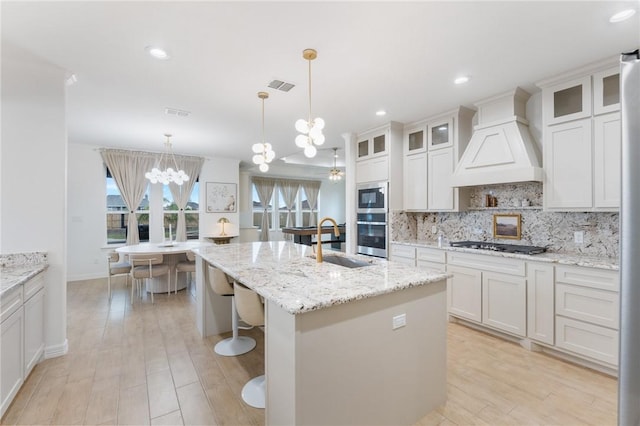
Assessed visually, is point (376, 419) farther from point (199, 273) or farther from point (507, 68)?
point (507, 68)

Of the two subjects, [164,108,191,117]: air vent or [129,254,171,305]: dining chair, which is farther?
[129,254,171,305]: dining chair

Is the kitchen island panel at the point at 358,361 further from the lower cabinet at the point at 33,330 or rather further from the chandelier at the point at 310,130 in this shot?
the lower cabinet at the point at 33,330

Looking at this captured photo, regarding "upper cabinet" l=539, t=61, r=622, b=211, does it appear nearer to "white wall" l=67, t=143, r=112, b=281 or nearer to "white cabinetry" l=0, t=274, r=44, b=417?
"white cabinetry" l=0, t=274, r=44, b=417

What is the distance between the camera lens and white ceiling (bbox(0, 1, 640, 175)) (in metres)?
1.94

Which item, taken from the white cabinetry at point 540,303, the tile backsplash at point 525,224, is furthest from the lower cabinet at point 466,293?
the tile backsplash at point 525,224

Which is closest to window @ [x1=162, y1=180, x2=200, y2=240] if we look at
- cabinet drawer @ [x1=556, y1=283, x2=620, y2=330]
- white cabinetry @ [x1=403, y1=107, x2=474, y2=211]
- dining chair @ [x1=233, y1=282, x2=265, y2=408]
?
white cabinetry @ [x1=403, y1=107, x2=474, y2=211]

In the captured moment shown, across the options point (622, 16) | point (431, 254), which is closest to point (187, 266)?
point (431, 254)

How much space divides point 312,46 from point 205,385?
111 inches

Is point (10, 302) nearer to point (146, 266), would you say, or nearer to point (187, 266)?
point (146, 266)

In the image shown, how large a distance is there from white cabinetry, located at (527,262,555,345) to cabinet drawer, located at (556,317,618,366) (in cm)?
7

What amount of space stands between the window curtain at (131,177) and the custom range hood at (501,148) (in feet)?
20.0

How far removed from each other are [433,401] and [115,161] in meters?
6.76

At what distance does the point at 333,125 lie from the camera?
4.46 metres

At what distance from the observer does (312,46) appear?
2.34m
